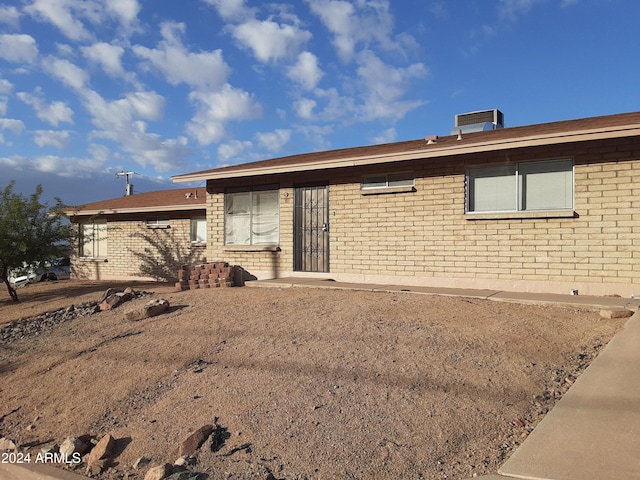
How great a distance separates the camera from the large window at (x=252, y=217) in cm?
1334

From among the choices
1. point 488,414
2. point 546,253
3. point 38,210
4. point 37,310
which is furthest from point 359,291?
point 38,210

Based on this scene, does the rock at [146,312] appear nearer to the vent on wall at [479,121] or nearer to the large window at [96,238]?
the vent on wall at [479,121]

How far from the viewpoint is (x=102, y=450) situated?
179 inches

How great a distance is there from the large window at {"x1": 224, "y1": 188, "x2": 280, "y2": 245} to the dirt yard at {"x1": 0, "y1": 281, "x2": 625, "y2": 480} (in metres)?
4.63

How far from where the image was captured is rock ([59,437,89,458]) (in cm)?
462

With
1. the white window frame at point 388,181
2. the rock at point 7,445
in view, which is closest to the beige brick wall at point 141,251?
the white window frame at point 388,181

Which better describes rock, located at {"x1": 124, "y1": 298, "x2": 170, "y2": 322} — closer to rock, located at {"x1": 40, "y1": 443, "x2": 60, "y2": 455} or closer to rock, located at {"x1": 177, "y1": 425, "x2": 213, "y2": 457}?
rock, located at {"x1": 40, "y1": 443, "x2": 60, "y2": 455}

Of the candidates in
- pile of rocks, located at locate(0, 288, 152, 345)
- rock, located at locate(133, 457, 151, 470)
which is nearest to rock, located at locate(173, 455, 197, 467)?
rock, located at locate(133, 457, 151, 470)

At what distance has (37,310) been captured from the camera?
12.2 meters

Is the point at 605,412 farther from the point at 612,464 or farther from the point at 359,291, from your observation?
the point at 359,291

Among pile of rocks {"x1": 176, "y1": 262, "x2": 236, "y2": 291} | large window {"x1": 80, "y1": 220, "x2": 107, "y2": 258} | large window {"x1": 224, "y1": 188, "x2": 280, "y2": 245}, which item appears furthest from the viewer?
large window {"x1": 80, "y1": 220, "x2": 107, "y2": 258}

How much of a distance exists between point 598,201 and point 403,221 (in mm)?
3693

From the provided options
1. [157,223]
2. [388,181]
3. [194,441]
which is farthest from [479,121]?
[194,441]

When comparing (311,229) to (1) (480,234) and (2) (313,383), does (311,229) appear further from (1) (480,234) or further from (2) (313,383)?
(2) (313,383)
